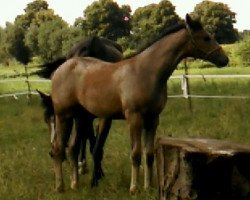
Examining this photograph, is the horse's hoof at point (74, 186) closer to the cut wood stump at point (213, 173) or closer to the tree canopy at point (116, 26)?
the cut wood stump at point (213, 173)

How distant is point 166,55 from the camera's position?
6004 mm

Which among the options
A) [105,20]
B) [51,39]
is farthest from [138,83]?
[105,20]

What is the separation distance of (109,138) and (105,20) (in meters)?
71.6

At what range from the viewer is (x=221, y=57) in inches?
237

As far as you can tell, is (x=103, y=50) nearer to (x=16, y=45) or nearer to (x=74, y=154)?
(x=74, y=154)

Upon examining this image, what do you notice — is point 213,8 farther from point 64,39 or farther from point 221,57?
point 221,57

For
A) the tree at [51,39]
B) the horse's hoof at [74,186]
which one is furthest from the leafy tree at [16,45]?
the horse's hoof at [74,186]

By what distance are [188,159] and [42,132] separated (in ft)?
30.4

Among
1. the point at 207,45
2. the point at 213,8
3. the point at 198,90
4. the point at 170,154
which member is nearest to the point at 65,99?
the point at 207,45

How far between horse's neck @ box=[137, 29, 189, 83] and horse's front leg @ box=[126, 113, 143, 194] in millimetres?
561

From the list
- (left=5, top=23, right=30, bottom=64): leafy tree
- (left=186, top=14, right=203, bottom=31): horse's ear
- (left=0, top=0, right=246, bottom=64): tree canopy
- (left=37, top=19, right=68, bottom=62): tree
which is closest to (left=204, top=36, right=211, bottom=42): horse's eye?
(left=186, top=14, right=203, bottom=31): horse's ear

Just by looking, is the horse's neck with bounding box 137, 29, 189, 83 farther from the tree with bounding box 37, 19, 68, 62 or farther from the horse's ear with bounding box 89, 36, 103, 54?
the tree with bounding box 37, 19, 68, 62

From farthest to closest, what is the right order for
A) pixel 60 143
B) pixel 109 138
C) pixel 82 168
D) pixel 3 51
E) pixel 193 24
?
pixel 3 51 < pixel 109 138 < pixel 82 168 < pixel 60 143 < pixel 193 24

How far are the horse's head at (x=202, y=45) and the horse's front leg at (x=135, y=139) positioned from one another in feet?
3.25
